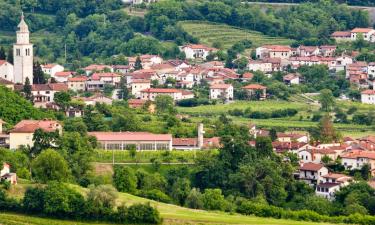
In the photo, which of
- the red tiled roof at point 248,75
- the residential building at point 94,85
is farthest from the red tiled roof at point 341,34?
the residential building at point 94,85

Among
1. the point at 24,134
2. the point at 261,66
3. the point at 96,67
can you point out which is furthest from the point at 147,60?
the point at 24,134

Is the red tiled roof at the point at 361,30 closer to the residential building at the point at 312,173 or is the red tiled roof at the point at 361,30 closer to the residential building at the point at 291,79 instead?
the residential building at the point at 291,79

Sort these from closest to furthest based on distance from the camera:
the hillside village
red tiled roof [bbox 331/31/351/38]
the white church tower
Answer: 1. the hillside village
2. the white church tower
3. red tiled roof [bbox 331/31/351/38]

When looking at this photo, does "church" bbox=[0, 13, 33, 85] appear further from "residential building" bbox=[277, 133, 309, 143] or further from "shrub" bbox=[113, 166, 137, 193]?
"shrub" bbox=[113, 166, 137, 193]

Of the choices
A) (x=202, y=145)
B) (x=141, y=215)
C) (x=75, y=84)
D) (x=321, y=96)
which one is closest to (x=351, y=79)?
(x=321, y=96)

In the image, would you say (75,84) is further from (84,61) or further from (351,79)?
(351,79)

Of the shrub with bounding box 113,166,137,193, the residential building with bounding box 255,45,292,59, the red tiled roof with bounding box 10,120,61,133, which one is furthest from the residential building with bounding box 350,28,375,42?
the shrub with bounding box 113,166,137,193

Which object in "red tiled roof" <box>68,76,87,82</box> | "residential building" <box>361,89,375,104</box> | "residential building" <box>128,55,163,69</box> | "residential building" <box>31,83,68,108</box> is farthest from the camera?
"residential building" <box>128,55,163,69</box>
